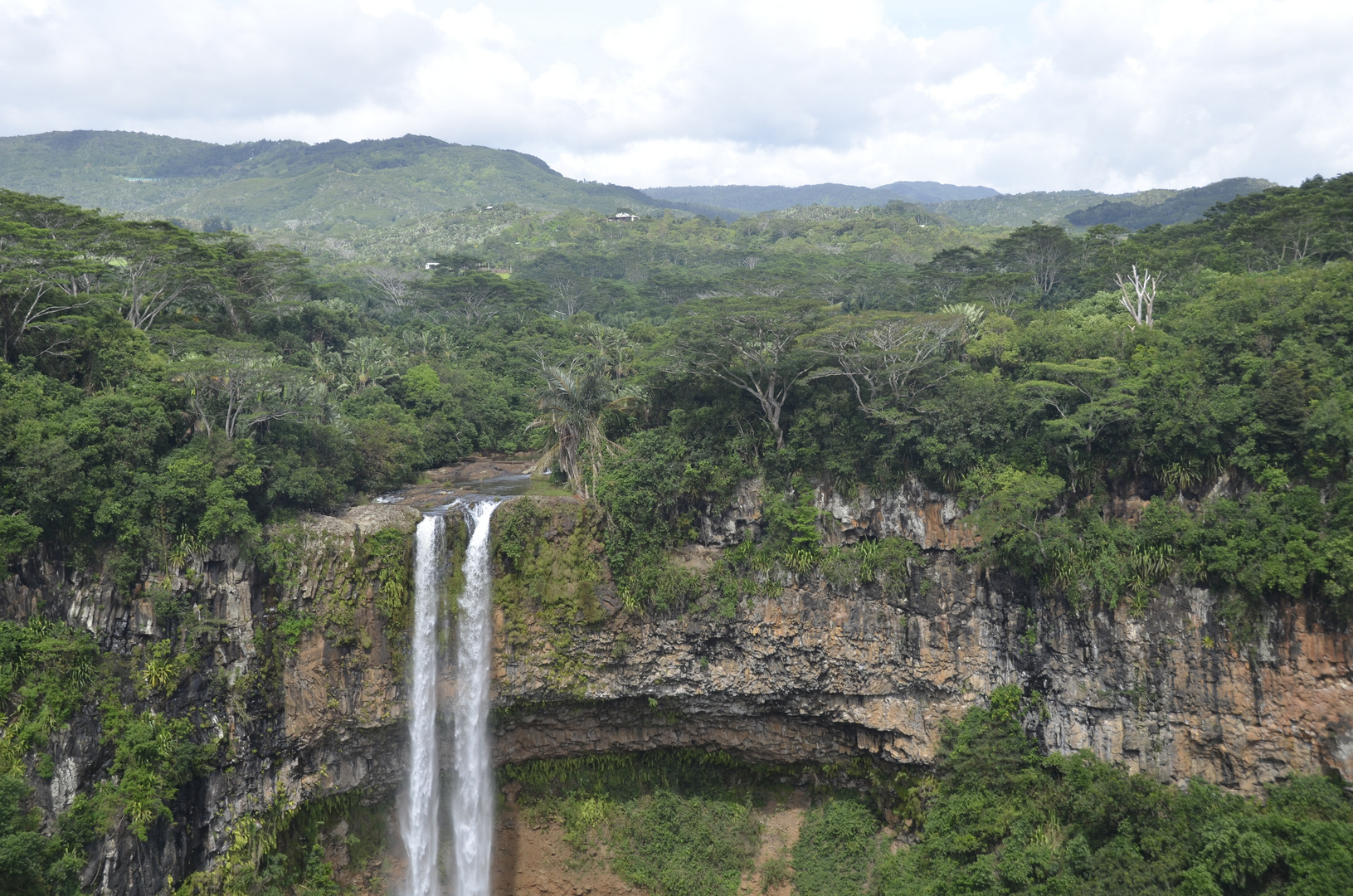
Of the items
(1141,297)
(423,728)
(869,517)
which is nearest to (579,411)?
(869,517)

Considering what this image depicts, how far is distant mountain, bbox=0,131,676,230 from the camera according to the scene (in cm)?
11844

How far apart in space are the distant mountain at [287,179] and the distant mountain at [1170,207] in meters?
69.6

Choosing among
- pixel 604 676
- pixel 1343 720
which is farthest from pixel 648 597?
pixel 1343 720

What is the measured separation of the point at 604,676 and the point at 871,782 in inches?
315

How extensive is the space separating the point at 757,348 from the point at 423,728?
1338 cm

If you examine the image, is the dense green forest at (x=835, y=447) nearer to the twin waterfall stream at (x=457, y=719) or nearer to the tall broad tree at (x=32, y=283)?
the tall broad tree at (x=32, y=283)

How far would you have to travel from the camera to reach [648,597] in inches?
843

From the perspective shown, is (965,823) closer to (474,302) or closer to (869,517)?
(869,517)

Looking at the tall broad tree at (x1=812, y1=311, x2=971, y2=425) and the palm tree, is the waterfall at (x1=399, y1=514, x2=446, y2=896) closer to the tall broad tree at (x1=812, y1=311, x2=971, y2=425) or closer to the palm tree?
the palm tree

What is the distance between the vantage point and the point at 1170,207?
270 feet

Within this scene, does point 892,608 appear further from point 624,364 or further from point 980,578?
point 624,364

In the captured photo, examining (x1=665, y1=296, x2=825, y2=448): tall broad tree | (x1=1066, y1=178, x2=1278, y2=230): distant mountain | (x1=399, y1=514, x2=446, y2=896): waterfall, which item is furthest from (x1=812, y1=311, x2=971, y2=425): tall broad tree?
(x1=1066, y1=178, x2=1278, y2=230): distant mountain

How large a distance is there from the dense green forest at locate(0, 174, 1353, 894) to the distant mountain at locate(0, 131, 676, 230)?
83.9m

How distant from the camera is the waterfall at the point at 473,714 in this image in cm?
2091
